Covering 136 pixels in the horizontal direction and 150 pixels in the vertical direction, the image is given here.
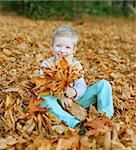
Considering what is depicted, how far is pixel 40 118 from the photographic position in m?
3.62

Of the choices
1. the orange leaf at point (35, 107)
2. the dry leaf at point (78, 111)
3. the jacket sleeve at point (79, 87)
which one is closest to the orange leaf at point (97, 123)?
the dry leaf at point (78, 111)

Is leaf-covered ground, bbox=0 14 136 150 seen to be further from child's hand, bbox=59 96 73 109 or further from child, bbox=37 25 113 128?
child's hand, bbox=59 96 73 109

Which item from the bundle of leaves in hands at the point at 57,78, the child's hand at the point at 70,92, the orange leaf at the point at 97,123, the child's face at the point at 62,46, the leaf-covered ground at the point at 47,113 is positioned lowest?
the leaf-covered ground at the point at 47,113

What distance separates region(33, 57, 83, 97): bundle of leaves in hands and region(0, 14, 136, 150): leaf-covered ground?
23 cm

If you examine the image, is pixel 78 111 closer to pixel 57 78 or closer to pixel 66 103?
pixel 66 103

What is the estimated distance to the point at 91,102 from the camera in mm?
4066

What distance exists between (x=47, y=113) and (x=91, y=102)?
557 millimetres

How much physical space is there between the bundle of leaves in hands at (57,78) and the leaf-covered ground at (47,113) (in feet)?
0.74

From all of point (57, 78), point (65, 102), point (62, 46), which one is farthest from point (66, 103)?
point (62, 46)

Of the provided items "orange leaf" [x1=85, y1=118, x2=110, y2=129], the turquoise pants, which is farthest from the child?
"orange leaf" [x1=85, y1=118, x2=110, y2=129]

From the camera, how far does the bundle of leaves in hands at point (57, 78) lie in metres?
3.81

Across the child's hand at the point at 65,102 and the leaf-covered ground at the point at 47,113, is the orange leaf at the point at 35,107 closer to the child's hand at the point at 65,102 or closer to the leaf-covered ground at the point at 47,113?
the leaf-covered ground at the point at 47,113

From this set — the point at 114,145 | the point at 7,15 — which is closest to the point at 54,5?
the point at 7,15

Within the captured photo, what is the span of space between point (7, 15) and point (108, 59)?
608 cm
